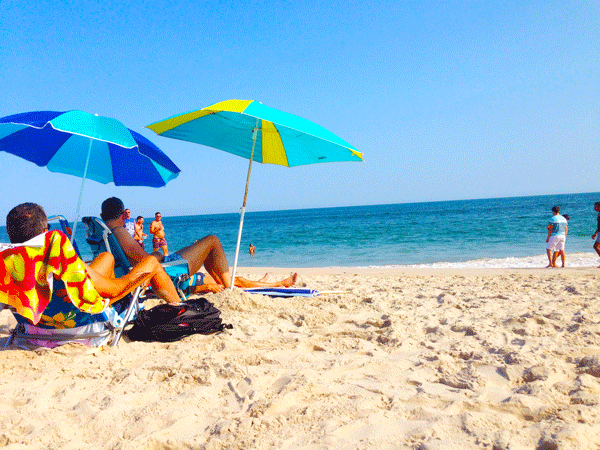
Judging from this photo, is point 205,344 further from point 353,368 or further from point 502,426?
point 502,426

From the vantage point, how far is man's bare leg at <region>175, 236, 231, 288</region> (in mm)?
4320

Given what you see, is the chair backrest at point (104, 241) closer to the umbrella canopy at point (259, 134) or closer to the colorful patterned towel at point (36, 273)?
the umbrella canopy at point (259, 134)

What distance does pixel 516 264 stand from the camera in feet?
31.9

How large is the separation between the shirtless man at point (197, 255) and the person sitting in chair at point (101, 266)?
684 millimetres

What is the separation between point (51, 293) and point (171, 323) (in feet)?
2.88

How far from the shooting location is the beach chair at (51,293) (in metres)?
2.37

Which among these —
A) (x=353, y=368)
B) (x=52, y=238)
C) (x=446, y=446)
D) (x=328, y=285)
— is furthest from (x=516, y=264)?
(x=52, y=238)

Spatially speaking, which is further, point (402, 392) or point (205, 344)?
point (205, 344)

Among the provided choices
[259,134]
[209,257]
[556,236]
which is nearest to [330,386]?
[209,257]

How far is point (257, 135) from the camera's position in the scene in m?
4.52

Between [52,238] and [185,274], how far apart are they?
6.15 feet

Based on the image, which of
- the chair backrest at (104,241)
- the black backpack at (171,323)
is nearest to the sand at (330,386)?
the black backpack at (171,323)

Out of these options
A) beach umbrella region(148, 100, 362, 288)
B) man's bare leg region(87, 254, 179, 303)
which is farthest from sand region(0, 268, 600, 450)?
beach umbrella region(148, 100, 362, 288)

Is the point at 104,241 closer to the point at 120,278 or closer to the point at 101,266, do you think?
the point at 101,266
